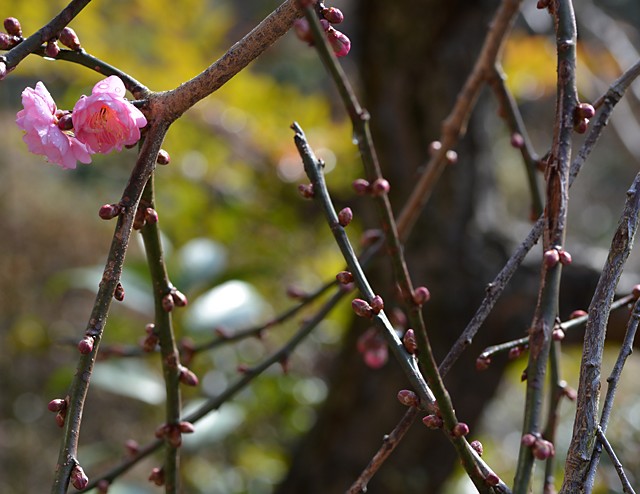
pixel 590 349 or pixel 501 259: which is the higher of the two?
pixel 501 259

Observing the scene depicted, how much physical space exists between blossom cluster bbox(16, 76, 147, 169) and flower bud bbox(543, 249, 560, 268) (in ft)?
0.73

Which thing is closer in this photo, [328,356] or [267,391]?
[267,391]

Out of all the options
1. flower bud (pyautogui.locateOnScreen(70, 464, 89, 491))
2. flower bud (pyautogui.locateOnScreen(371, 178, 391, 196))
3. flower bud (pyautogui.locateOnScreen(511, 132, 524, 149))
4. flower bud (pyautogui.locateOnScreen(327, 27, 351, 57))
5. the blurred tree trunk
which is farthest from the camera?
the blurred tree trunk

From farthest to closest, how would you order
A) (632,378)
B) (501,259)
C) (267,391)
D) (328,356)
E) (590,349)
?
(632,378) → (328,356) → (267,391) → (501,259) → (590,349)

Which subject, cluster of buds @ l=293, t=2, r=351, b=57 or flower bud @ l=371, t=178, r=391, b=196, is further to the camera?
flower bud @ l=371, t=178, r=391, b=196

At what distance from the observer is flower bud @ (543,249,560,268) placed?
1.41 ft

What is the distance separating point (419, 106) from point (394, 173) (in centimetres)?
12

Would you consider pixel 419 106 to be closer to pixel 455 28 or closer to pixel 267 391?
pixel 455 28

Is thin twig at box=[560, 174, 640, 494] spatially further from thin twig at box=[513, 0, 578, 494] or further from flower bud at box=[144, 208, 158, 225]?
flower bud at box=[144, 208, 158, 225]

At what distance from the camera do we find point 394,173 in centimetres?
135

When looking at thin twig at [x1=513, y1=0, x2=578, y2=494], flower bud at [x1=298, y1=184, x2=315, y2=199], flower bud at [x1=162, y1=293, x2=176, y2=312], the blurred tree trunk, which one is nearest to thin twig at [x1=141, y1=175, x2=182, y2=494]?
flower bud at [x1=162, y1=293, x2=176, y2=312]

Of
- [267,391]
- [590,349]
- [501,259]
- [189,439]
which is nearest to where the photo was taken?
[590,349]

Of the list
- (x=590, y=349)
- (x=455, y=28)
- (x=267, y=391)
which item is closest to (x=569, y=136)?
(x=590, y=349)

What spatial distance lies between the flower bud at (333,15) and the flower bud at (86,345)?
0.22m
